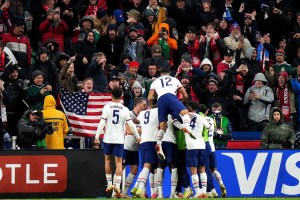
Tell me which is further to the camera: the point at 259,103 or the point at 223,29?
the point at 223,29

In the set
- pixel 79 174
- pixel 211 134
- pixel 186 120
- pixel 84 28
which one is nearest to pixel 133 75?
pixel 84 28

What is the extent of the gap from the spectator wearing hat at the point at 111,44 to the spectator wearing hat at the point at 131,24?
0.84 ft

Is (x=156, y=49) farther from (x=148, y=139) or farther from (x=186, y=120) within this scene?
(x=186, y=120)

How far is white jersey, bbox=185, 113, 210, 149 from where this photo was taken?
82.8 feet

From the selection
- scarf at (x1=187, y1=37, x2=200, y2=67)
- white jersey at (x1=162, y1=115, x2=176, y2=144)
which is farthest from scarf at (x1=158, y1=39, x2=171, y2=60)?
white jersey at (x1=162, y1=115, x2=176, y2=144)

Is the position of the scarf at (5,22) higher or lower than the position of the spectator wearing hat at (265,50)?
higher

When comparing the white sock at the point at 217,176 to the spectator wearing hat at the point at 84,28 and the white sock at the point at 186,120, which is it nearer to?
the white sock at the point at 186,120

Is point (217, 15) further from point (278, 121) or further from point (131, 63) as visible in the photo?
point (278, 121)

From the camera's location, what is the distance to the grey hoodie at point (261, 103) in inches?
1230

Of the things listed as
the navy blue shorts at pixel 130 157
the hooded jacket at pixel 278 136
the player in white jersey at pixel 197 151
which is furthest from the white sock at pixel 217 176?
the hooded jacket at pixel 278 136

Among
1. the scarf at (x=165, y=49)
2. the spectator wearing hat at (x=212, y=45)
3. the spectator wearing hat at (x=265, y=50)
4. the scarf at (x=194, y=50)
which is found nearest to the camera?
the scarf at (x=165, y=49)

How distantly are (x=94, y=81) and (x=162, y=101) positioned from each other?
17.9ft

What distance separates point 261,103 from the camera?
31.3 m

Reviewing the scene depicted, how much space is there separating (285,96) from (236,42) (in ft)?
8.54
